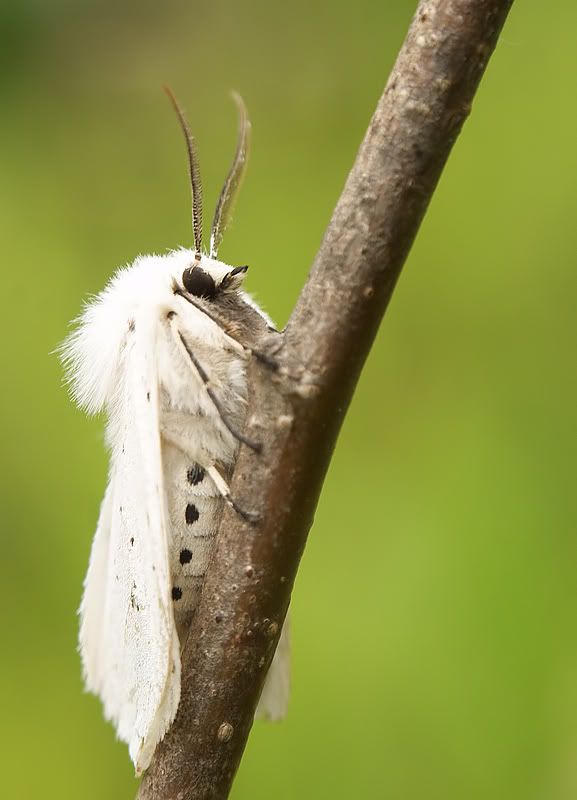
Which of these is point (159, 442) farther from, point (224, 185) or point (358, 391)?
point (358, 391)

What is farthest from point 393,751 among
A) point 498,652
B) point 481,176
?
point 481,176

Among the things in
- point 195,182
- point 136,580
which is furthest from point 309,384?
point 195,182

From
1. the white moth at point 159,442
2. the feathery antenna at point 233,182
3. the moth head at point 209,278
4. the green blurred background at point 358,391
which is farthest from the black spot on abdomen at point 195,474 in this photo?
the green blurred background at point 358,391

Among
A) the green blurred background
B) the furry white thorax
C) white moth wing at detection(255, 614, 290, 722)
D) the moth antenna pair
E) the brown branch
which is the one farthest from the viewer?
the green blurred background

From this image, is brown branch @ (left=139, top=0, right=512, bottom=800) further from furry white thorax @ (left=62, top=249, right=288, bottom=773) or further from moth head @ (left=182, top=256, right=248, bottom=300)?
moth head @ (left=182, top=256, right=248, bottom=300)

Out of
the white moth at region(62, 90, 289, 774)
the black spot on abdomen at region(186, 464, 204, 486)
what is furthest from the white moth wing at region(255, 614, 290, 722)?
the black spot on abdomen at region(186, 464, 204, 486)

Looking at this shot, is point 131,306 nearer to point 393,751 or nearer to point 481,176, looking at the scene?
point 393,751
